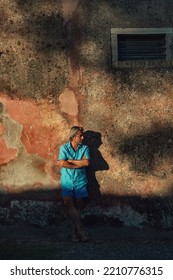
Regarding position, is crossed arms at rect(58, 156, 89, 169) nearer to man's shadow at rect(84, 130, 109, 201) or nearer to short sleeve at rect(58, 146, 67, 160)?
short sleeve at rect(58, 146, 67, 160)

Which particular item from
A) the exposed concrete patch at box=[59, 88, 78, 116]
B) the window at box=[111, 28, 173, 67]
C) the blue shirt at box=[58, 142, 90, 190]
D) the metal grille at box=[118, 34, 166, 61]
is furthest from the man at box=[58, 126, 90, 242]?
the metal grille at box=[118, 34, 166, 61]

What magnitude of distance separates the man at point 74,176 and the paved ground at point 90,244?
0.27 m

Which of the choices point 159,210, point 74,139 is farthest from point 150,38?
point 159,210

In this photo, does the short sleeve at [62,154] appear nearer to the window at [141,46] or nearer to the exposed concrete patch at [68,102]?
the exposed concrete patch at [68,102]

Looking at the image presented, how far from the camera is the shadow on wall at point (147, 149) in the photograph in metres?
7.81

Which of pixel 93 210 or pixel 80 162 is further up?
pixel 80 162

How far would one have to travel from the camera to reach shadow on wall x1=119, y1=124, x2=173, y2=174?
7809 millimetres

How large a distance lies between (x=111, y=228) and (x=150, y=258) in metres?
1.49

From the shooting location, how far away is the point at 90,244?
7223 mm

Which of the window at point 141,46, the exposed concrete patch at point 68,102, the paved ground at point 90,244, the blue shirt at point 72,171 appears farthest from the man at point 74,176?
the window at point 141,46

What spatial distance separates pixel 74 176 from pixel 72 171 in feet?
0.24

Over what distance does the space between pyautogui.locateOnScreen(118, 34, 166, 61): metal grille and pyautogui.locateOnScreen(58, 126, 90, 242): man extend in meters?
1.42

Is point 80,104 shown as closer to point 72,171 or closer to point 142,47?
point 72,171

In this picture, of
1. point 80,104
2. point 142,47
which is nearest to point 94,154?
point 80,104
